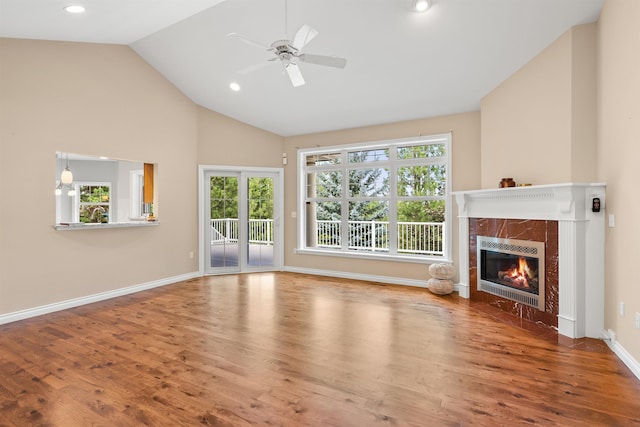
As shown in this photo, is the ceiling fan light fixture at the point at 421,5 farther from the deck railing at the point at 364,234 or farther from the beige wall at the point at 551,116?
the deck railing at the point at 364,234

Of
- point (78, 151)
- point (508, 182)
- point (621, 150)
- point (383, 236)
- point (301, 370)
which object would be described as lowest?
point (301, 370)

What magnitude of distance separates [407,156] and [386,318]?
2979mm

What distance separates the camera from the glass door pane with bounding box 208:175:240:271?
6367 mm

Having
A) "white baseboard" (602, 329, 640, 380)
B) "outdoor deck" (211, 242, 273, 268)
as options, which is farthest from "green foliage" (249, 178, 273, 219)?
"white baseboard" (602, 329, 640, 380)

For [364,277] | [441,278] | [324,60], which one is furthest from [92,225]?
[441,278]

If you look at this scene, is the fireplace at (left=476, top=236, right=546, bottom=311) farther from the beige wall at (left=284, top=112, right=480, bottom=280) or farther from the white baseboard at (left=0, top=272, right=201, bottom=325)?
the white baseboard at (left=0, top=272, right=201, bottom=325)

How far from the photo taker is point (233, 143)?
6.38 meters

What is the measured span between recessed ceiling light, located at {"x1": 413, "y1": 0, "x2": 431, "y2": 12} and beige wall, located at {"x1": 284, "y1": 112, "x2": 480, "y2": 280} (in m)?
2.29

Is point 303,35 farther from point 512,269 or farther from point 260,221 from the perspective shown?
point 260,221

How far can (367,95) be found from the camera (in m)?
4.91

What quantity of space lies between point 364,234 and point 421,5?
12.7 ft

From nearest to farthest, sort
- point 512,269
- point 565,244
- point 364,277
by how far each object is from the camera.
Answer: point 565,244
point 512,269
point 364,277

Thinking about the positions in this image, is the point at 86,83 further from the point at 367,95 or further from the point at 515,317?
the point at 515,317

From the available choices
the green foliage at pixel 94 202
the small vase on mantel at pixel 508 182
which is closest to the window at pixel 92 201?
the green foliage at pixel 94 202
